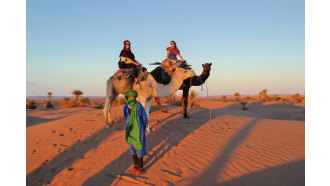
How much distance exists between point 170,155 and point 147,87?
2564mm

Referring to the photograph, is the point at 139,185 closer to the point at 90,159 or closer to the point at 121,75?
the point at 90,159

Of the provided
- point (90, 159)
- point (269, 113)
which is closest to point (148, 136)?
point (90, 159)

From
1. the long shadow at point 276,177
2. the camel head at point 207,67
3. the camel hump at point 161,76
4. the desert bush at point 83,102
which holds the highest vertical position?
the camel head at point 207,67

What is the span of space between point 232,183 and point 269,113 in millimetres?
15110

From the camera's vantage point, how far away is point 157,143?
6.21m

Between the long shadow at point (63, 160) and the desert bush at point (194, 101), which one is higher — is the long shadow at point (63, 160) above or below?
below

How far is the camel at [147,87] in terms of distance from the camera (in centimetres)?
688

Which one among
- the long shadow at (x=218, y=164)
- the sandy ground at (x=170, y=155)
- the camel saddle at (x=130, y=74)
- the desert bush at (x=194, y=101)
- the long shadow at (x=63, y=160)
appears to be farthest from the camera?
the desert bush at (x=194, y=101)

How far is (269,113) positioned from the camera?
56.4 ft

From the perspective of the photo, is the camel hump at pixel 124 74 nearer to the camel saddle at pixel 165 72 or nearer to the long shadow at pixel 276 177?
the camel saddle at pixel 165 72

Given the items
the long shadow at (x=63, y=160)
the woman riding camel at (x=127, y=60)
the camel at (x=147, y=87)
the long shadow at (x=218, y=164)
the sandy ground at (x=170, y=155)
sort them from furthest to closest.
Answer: the woman riding camel at (x=127, y=60), the camel at (x=147, y=87), the long shadow at (x=63, y=160), the sandy ground at (x=170, y=155), the long shadow at (x=218, y=164)

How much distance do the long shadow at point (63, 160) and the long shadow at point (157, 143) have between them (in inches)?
44.4

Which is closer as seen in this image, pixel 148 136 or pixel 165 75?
pixel 148 136

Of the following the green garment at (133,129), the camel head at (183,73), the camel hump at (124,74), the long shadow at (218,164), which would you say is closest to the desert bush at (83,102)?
the camel hump at (124,74)
